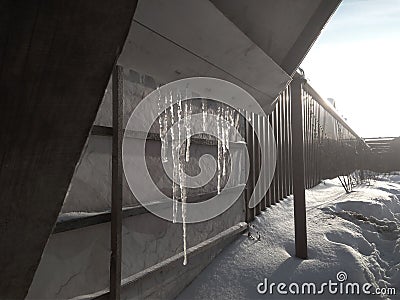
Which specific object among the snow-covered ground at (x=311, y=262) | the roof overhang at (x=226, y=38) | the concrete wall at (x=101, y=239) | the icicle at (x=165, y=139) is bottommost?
the snow-covered ground at (x=311, y=262)

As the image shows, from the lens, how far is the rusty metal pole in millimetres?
1717

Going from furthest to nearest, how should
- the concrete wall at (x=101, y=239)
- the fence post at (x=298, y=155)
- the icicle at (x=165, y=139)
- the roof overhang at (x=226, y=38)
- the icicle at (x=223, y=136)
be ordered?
the icicle at (x=223, y=136), the fence post at (x=298, y=155), the icicle at (x=165, y=139), the concrete wall at (x=101, y=239), the roof overhang at (x=226, y=38)

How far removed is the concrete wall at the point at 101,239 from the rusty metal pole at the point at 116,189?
6cm

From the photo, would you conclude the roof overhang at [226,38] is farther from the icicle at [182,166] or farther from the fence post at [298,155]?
the fence post at [298,155]

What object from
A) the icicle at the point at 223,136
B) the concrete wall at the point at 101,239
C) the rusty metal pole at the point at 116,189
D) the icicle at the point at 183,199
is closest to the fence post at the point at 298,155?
the icicle at the point at 223,136

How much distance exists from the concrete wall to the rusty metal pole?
62 millimetres

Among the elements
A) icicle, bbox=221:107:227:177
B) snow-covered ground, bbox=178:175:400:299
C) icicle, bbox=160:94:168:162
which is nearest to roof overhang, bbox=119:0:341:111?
icicle, bbox=160:94:168:162

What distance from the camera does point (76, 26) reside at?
1.45 feet

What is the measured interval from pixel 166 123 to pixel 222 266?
58.4 inches

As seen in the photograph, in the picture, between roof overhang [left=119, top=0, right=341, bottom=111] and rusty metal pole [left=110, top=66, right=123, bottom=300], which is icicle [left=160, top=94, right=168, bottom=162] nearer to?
rusty metal pole [left=110, top=66, right=123, bottom=300]

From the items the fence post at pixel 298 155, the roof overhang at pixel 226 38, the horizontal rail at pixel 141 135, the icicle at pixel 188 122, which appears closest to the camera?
the roof overhang at pixel 226 38

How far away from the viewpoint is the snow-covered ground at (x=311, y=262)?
7.94ft

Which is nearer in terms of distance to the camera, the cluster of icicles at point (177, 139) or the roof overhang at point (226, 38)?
the roof overhang at point (226, 38)

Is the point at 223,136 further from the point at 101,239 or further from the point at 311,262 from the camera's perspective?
the point at 101,239
